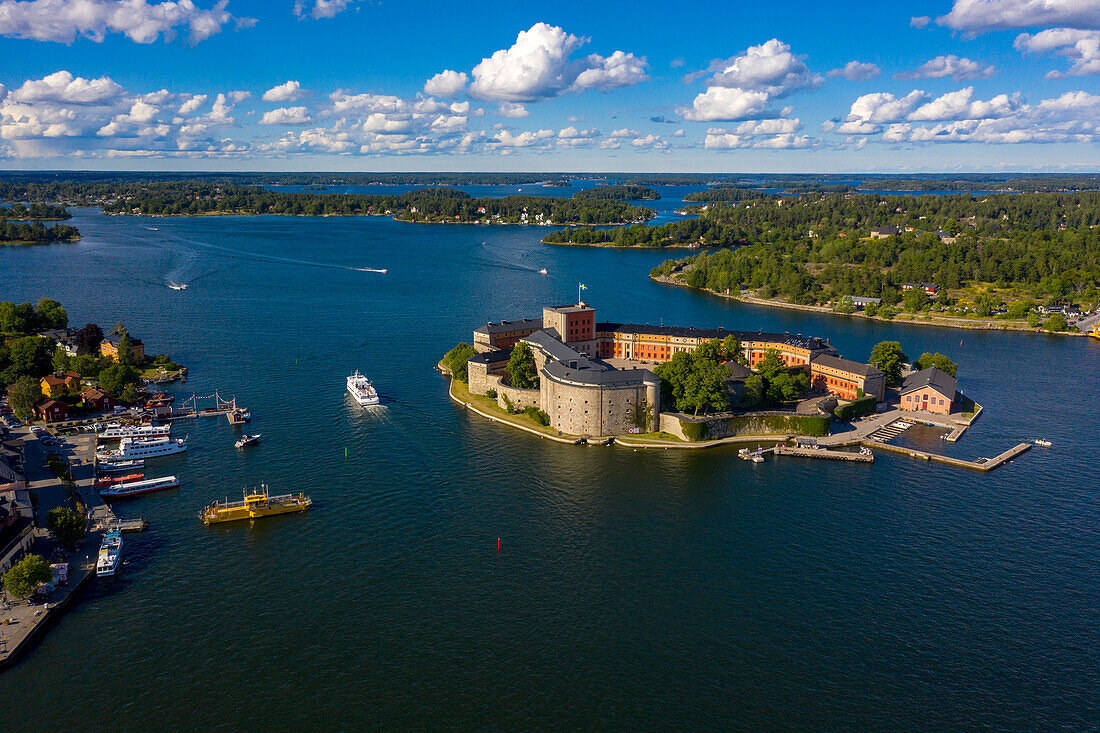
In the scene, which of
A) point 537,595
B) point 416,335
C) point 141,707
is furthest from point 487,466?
point 416,335

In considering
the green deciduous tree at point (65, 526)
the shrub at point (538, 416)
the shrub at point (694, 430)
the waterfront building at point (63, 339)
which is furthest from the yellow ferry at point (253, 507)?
the waterfront building at point (63, 339)

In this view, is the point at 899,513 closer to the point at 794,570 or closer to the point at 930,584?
the point at 930,584

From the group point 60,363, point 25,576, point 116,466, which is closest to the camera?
point 25,576

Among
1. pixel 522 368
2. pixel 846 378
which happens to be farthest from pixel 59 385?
pixel 846 378

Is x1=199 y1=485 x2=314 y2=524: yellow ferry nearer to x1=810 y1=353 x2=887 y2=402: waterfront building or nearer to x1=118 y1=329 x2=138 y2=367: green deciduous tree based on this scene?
x1=118 y1=329 x2=138 y2=367: green deciduous tree

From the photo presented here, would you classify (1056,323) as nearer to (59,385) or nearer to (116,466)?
(116,466)
